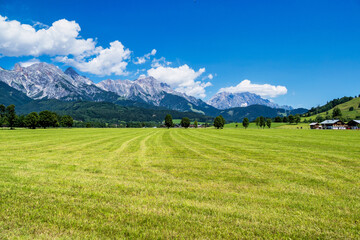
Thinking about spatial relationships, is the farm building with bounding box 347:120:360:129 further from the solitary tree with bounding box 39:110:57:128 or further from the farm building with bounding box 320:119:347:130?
the solitary tree with bounding box 39:110:57:128

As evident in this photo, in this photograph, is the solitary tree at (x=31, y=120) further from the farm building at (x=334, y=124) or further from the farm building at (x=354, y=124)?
the farm building at (x=354, y=124)

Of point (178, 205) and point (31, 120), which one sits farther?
point (31, 120)

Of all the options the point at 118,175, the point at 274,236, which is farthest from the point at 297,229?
the point at 118,175

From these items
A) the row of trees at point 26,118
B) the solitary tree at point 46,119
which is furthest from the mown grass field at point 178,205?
the solitary tree at point 46,119

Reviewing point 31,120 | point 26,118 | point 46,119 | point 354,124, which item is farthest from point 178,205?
point 354,124

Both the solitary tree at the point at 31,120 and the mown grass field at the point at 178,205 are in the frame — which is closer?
the mown grass field at the point at 178,205

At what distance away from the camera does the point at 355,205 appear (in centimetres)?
706

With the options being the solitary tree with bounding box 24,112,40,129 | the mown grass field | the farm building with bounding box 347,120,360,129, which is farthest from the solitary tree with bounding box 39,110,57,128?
A: the farm building with bounding box 347,120,360,129

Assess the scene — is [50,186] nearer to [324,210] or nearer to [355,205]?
[324,210]

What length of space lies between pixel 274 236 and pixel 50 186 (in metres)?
9.65

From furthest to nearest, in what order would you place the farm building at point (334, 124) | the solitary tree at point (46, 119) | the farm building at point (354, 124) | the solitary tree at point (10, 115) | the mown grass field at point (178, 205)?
the farm building at point (334, 124) → the farm building at point (354, 124) → the solitary tree at point (46, 119) → the solitary tree at point (10, 115) → the mown grass field at point (178, 205)

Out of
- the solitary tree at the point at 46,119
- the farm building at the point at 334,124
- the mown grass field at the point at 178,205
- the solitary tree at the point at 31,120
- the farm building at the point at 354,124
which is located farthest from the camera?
the farm building at the point at 334,124

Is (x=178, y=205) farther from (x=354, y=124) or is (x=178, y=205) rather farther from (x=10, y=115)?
(x=354, y=124)

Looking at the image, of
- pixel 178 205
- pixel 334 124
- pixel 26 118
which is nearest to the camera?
pixel 178 205
